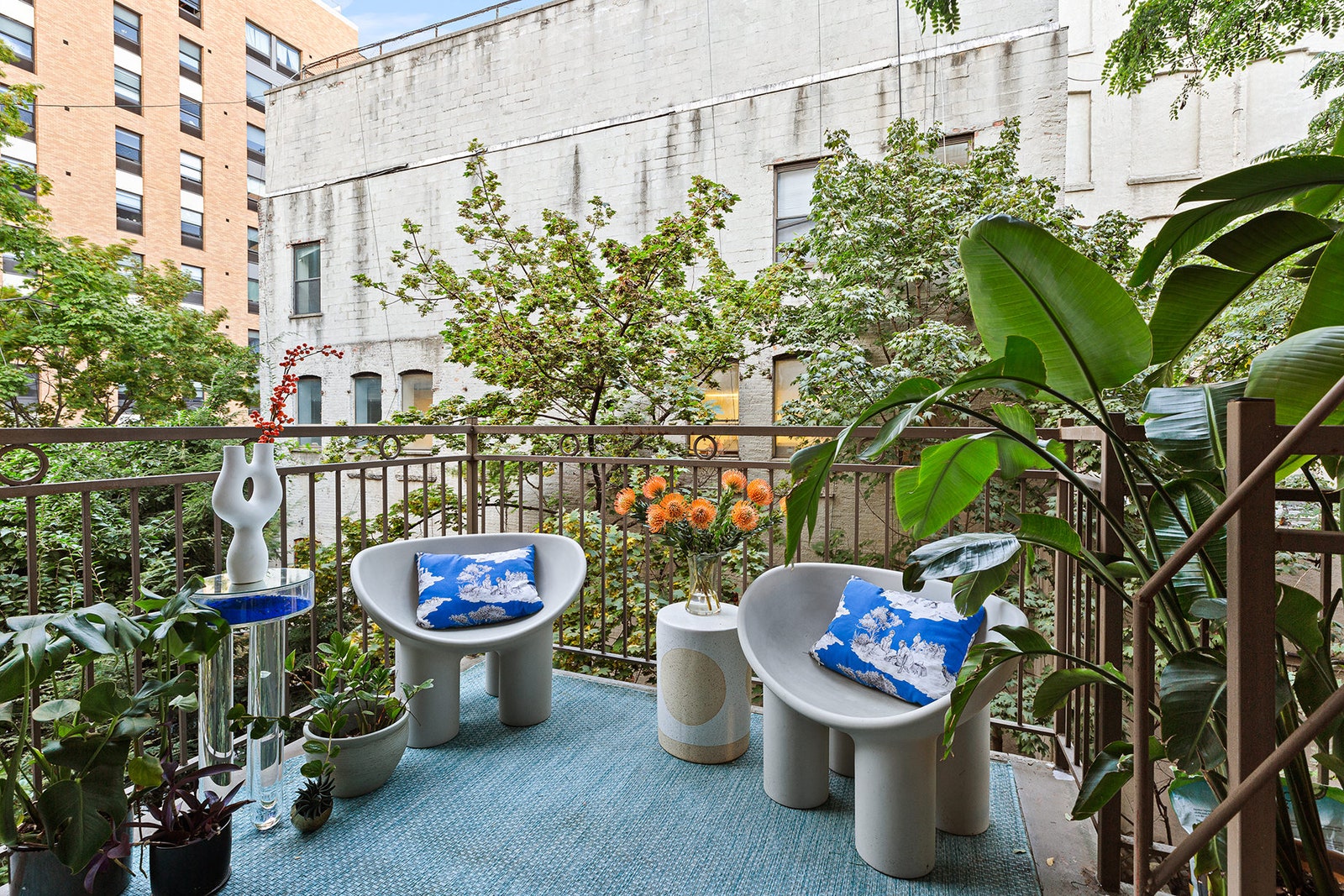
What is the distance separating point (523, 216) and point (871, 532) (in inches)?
184

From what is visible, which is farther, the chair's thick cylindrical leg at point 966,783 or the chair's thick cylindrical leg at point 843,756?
the chair's thick cylindrical leg at point 843,756

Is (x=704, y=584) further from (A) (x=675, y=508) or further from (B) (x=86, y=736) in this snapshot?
(B) (x=86, y=736)

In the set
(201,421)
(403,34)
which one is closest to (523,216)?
(403,34)

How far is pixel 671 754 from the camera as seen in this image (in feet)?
6.72

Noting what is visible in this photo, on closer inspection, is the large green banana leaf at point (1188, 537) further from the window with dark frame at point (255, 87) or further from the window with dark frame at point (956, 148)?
the window with dark frame at point (255, 87)

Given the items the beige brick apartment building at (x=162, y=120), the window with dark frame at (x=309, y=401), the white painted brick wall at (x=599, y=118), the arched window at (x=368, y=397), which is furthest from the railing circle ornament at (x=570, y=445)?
the beige brick apartment building at (x=162, y=120)

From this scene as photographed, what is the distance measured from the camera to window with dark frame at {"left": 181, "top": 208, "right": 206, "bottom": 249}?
15.0 m

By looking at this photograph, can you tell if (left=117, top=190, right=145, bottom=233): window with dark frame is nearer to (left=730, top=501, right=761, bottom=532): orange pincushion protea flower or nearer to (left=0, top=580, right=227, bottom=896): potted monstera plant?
(left=0, top=580, right=227, bottom=896): potted monstera plant

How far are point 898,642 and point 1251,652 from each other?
897 millimetres

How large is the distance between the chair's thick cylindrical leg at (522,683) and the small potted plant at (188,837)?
90cm

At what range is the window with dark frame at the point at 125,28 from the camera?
1358 centimetres

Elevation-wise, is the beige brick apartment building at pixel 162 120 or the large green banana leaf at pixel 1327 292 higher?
the beige brick apartment building at pixel 162 120

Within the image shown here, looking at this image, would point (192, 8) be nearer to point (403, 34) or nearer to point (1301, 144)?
point (403, 34)

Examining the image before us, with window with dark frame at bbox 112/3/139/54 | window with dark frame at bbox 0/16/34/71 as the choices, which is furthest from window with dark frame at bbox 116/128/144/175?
window with dark frame at bbox 112/3/139/54
